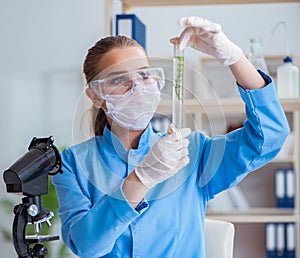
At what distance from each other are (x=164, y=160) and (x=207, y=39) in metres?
0.21

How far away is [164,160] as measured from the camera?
108cm

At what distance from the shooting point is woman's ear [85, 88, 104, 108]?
121cm

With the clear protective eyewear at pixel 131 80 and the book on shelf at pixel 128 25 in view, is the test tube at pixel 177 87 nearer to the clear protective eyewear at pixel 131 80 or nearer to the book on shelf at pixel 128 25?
the clear protective eyewear at pixel 131 80

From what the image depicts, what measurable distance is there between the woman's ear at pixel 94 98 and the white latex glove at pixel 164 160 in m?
0.17

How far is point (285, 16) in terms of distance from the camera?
411cm

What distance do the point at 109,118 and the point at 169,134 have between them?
0.20m

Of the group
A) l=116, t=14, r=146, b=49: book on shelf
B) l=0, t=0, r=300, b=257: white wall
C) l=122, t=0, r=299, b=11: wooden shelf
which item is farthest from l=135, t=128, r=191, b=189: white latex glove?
l=0, t=0, r=300, b=257: white wall

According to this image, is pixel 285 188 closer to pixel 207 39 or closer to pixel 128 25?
pixel 128 25

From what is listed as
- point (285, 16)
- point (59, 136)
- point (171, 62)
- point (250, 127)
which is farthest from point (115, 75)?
point (285, 16)

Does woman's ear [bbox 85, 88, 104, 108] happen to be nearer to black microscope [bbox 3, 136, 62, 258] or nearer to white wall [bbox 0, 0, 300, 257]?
black microscope [bbox 3, 136, 62, 258]

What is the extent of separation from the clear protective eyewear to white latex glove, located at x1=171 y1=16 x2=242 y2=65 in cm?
7

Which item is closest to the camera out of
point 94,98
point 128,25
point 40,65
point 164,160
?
point 164,160

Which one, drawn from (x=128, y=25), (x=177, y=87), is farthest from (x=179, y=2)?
(x=177, y=87)

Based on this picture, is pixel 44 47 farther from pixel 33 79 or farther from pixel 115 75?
pixel 115 75
